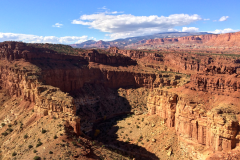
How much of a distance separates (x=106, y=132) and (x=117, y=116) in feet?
44.7

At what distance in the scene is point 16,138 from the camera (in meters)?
33.6

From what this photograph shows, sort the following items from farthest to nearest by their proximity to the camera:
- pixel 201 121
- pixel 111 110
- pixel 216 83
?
1. pixel 111 110
2. pixel 216 83
3. pixel 201 121

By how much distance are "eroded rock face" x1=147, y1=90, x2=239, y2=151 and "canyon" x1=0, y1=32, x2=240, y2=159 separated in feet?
0.44

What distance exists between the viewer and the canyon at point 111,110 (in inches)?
1174

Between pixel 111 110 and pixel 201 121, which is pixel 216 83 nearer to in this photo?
pixel 201 121

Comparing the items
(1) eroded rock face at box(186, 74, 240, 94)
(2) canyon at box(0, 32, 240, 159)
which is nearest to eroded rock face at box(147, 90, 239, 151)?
(2) canyon at box(0, 32, 240, 159)

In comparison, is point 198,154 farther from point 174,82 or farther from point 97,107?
point 97,107

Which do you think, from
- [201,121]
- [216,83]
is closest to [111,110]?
[201,121]

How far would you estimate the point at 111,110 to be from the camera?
65750 mm

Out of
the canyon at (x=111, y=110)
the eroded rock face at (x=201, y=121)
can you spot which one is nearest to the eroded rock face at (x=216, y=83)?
the canyon at (x=111, y=110)

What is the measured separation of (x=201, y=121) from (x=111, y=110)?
36506 mm

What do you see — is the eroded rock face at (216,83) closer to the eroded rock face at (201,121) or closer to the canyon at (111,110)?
the canyon at (111,110)

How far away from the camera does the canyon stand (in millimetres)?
29828

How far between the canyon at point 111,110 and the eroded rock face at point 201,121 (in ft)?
0.44
